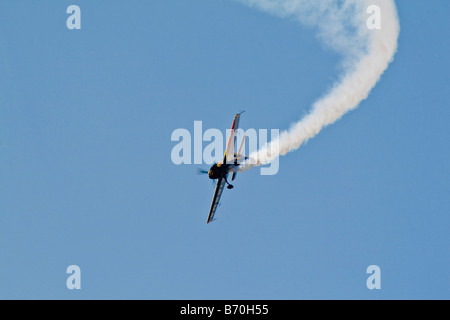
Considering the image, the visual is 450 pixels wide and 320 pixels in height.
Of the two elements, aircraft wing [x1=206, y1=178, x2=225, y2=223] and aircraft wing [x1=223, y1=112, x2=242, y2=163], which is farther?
aircraft wing [x1=206, y1=178, x2=225, y2=223]

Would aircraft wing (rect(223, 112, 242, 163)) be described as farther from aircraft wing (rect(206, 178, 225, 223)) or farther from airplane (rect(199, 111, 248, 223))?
aircraft wing (rect(206, 178, 225, 223))

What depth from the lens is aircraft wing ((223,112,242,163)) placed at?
45812mm

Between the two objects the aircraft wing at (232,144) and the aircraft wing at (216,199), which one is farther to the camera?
the aircraft wing at (216,199)

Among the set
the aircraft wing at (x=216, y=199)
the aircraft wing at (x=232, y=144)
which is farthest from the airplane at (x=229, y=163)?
the aircraft wing at (x=216, y=199)

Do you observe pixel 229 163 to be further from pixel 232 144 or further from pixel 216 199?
pixel 216 199

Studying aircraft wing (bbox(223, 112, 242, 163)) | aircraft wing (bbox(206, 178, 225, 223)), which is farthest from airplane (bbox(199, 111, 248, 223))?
aircraft wing (bbox(206, 178, 225, 223))

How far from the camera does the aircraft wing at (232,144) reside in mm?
45812

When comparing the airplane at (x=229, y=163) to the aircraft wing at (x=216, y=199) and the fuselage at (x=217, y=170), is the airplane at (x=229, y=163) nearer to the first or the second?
the fuselage at (x=217, y=170)

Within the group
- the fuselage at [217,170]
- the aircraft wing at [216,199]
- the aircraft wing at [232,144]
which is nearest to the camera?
the fuselage at [217,170]

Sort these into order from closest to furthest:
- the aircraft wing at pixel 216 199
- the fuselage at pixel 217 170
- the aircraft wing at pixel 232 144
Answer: the fuselage at pixel 217 170
the aircraft wing at pixel 232 144
the aircraft wing at pixel 216 199
